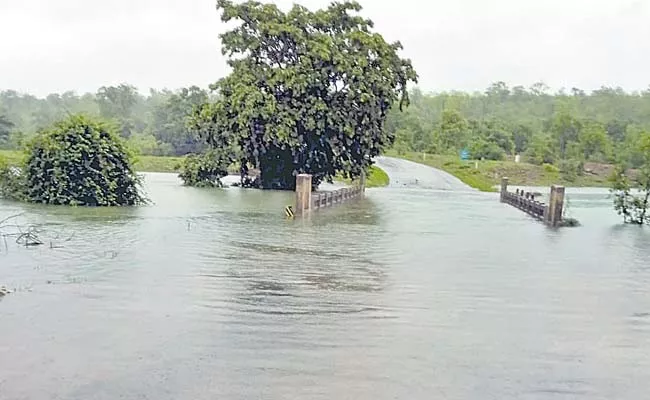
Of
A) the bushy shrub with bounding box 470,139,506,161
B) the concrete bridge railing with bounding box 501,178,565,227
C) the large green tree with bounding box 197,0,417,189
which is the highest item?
the large green tree with bounding box 197,0,417,189

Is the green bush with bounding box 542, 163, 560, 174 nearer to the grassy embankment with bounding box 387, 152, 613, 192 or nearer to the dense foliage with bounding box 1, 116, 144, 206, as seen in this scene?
the grassy embankment with bounding box 387, 152, 613, 192

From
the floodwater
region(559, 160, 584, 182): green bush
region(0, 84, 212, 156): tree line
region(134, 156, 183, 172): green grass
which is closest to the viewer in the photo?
the floodwater

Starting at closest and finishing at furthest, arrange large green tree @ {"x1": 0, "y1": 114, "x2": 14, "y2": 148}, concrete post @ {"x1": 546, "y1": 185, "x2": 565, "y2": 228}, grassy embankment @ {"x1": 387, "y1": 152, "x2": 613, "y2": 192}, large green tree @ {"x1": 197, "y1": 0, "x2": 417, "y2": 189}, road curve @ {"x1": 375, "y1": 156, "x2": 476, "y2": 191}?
concrete post @ {"x1": 546, "y1": 185, "x2": 565, "y2": 228} → large green tree @ {"x1": 197, "y1": 0, "x2": 417, "y2": 189} → road curve @ {"x1": 375, "y1": 156, "x2": 476, "y2": 191} → grassy embankment @ {"x1": 387, "y1": 152, "x2": 613, "y2": 192} → large green tree @ {"x1": 0, "y1": 114, "x2": 14, "y2": 148}

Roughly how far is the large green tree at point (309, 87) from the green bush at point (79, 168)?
35.8 feet

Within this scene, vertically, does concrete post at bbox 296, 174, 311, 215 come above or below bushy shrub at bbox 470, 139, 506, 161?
below

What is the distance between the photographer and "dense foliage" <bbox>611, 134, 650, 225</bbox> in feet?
82.1

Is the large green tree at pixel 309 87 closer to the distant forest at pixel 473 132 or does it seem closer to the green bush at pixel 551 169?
the distant forest at pixel 473 132

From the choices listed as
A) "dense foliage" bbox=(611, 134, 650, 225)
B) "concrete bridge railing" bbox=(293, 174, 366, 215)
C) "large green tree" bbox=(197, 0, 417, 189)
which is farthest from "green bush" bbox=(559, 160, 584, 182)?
"dense foliage" bbox=(611, 134, 650, 225)

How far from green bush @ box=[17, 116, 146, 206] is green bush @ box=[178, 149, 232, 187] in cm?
1383

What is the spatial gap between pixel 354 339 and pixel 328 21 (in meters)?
31.9

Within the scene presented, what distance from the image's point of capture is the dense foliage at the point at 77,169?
81.0 feet

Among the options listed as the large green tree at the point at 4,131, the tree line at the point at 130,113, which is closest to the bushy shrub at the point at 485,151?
the tree line at the point at 130,113

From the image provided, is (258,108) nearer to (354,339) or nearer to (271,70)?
(271,70)

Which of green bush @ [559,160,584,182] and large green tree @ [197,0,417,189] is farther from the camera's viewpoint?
green bush @ [559,160,584,182]
